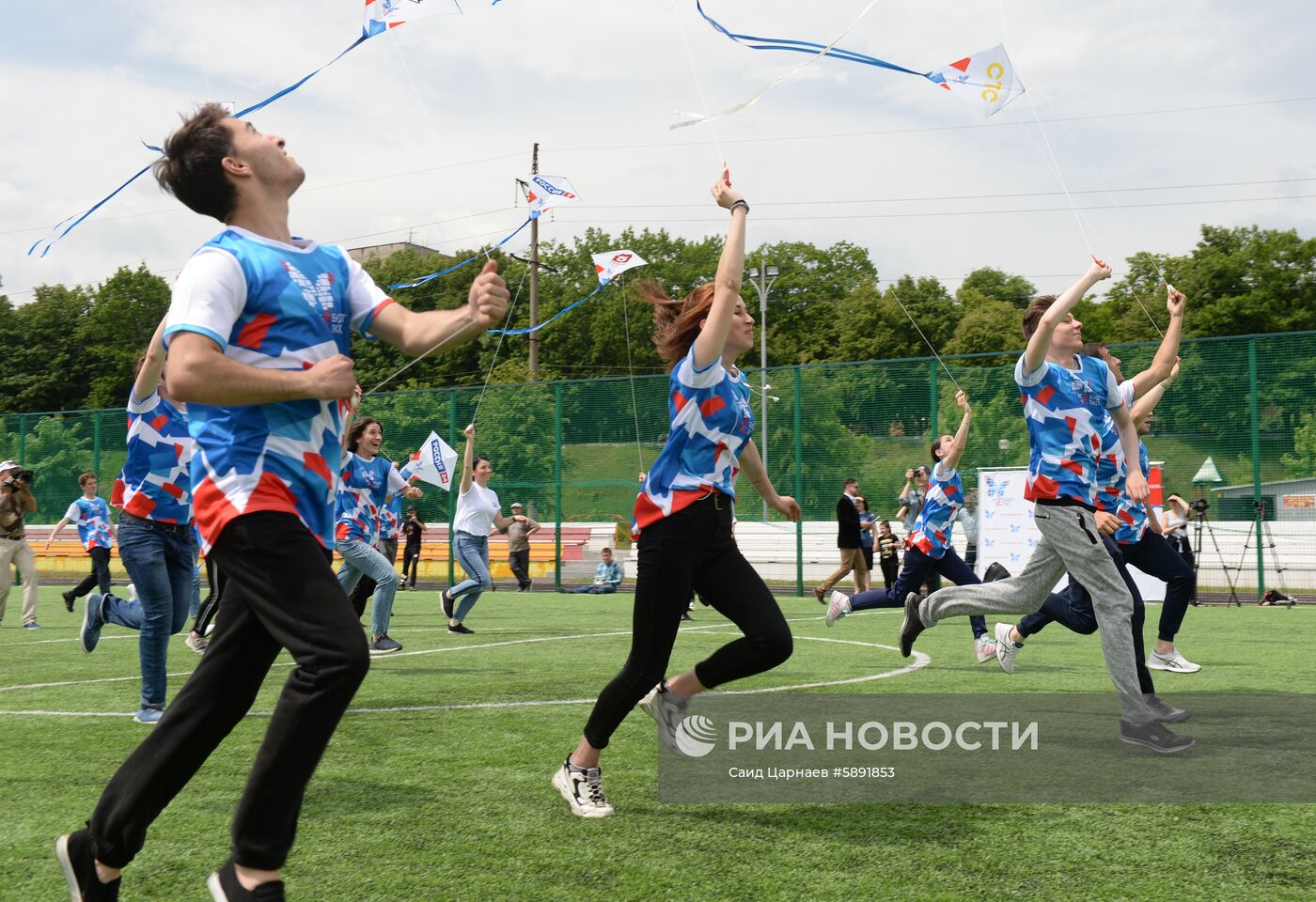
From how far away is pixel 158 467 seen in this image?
264 inches

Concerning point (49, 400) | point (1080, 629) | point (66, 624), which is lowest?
point (66, 624)

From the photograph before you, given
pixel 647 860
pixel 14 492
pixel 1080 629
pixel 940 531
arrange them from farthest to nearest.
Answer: pixel 14 492 < pixel 940 531 < pixel 1080 629 < pixel 647 860

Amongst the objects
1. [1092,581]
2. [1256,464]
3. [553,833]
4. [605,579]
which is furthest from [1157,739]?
[605,579]

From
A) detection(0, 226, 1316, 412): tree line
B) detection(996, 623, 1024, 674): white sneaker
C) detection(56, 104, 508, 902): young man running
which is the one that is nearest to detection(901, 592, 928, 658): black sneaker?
detection(996, 623, 1024, 674): white sneaker

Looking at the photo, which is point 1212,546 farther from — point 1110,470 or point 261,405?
point 261,405

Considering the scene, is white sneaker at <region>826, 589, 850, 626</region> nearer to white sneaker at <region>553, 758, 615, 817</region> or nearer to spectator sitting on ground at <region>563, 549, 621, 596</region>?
white sneaker at <region>553, 758, 615, 817</region>

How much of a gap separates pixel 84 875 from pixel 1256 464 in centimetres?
1748

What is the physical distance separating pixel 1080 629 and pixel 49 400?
73496 millimetres

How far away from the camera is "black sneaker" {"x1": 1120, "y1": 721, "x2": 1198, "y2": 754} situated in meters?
5.44

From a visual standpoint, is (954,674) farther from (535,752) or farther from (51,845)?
(51,845)

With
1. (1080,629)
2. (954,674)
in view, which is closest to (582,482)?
(954,674)

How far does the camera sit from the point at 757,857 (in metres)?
3.83

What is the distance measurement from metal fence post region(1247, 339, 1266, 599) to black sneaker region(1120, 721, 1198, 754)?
512 inches

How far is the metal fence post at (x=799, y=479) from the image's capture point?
20.0 m
